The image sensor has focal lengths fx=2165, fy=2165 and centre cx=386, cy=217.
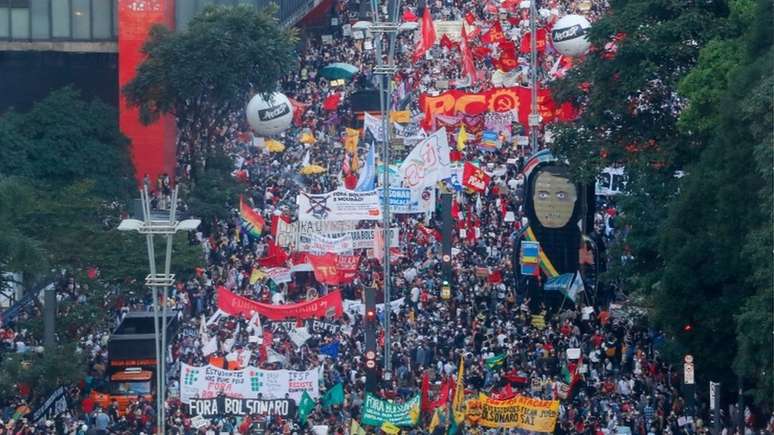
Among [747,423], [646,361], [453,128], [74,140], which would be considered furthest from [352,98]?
[747,423]

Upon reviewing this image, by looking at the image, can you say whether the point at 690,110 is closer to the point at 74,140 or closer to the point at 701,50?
the point at 701,50

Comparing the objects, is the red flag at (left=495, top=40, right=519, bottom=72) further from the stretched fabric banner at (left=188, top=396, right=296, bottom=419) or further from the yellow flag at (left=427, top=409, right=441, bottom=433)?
the yellow flag at (left=427, top=409, right=441, bottom=433)

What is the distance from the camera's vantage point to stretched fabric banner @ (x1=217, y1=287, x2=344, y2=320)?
159 ft

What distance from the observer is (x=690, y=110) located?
46.6 m

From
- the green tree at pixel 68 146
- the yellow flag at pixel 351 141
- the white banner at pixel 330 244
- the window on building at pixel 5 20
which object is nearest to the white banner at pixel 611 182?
the white banner at pixel 330 244

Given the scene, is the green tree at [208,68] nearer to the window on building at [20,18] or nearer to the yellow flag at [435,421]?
the window on building at [20,18]

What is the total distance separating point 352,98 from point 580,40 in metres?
7.95

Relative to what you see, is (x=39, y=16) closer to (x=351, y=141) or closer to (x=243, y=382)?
(x=351, y=141)

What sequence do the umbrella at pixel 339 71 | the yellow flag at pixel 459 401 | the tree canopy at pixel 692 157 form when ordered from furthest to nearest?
the umbrella at pixel 339 71 < the yellow flag at pixel 459 401 < the tree canopy at pixel 692 157

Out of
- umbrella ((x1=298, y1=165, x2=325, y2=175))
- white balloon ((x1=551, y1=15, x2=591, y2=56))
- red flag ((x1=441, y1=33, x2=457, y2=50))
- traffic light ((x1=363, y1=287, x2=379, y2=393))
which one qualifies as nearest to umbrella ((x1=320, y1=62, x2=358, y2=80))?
red flag ((x1=441, y1=33, x2=457, y2=50))

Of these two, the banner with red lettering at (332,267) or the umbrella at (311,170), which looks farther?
the umbrella at (311,170)

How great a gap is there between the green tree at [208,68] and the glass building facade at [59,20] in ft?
17.1

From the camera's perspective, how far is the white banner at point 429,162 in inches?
2106

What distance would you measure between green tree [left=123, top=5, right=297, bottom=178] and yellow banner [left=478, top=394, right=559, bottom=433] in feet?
73.3
